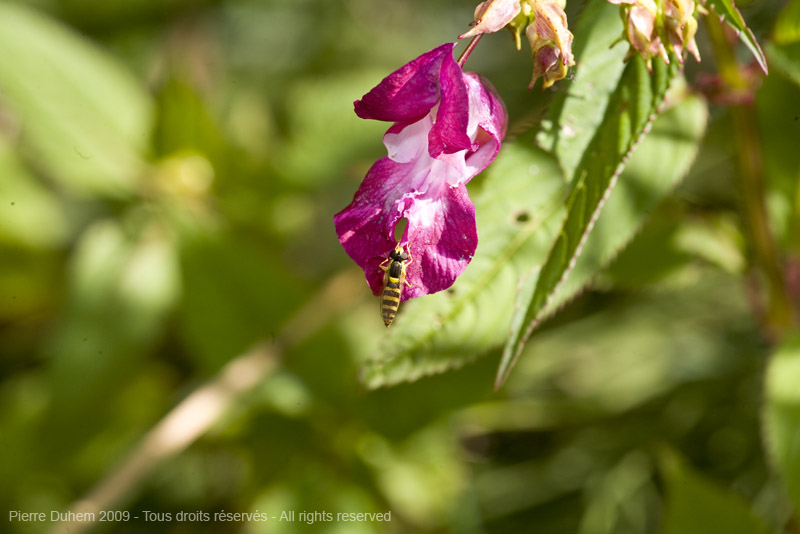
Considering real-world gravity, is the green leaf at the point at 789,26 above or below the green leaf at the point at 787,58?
above

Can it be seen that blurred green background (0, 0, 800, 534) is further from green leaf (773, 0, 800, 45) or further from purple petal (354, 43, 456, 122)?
purple petal (354, 43, 456, 122)

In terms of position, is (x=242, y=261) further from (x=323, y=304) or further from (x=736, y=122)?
(x=736, y=122)

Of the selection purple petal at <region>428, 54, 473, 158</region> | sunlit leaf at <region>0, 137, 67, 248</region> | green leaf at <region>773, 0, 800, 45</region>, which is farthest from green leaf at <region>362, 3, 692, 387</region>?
sunlit leaf at <region>0, 137, 67, 248</region>

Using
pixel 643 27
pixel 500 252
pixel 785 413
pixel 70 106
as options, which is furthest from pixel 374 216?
pixel 70 106

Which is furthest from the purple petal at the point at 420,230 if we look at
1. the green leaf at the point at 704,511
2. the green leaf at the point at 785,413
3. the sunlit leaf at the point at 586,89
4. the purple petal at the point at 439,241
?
the green leaf at the point at 704,511

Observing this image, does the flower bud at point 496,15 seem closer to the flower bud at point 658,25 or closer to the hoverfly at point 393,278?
the flower bud at point 658,25

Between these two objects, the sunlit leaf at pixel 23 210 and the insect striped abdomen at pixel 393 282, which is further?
the sunlit leaf at pixel 23 210
